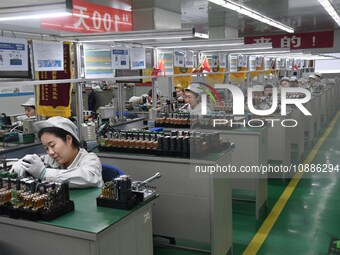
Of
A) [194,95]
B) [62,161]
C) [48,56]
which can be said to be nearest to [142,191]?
[62,161]

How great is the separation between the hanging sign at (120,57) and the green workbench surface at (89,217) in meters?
2.64

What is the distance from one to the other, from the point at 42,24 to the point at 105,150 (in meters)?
1.52

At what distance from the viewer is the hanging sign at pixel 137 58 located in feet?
16.5

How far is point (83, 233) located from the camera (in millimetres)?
1843

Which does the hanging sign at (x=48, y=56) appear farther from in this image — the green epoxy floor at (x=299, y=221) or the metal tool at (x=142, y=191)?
the green epoxy floor at (x=299, y=221)

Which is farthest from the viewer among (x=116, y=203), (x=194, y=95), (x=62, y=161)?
(x=194, y=95)

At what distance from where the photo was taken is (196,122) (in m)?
4.76

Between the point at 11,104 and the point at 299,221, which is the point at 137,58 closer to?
the point at 299,221

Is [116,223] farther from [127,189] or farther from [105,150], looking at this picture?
[105,150]

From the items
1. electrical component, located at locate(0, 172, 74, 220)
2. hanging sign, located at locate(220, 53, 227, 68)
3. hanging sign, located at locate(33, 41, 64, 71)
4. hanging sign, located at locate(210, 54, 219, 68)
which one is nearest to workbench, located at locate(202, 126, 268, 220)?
hanging sign, located at locate(33, 41, 64, 71)

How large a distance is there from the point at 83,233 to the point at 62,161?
95 cm

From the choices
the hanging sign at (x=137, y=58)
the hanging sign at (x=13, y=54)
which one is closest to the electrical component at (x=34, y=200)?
the hanging sign at (x=13, y=54)

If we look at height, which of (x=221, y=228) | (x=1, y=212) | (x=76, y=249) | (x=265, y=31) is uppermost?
(x=265, y=31)

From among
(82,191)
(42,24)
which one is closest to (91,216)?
(82,191)
